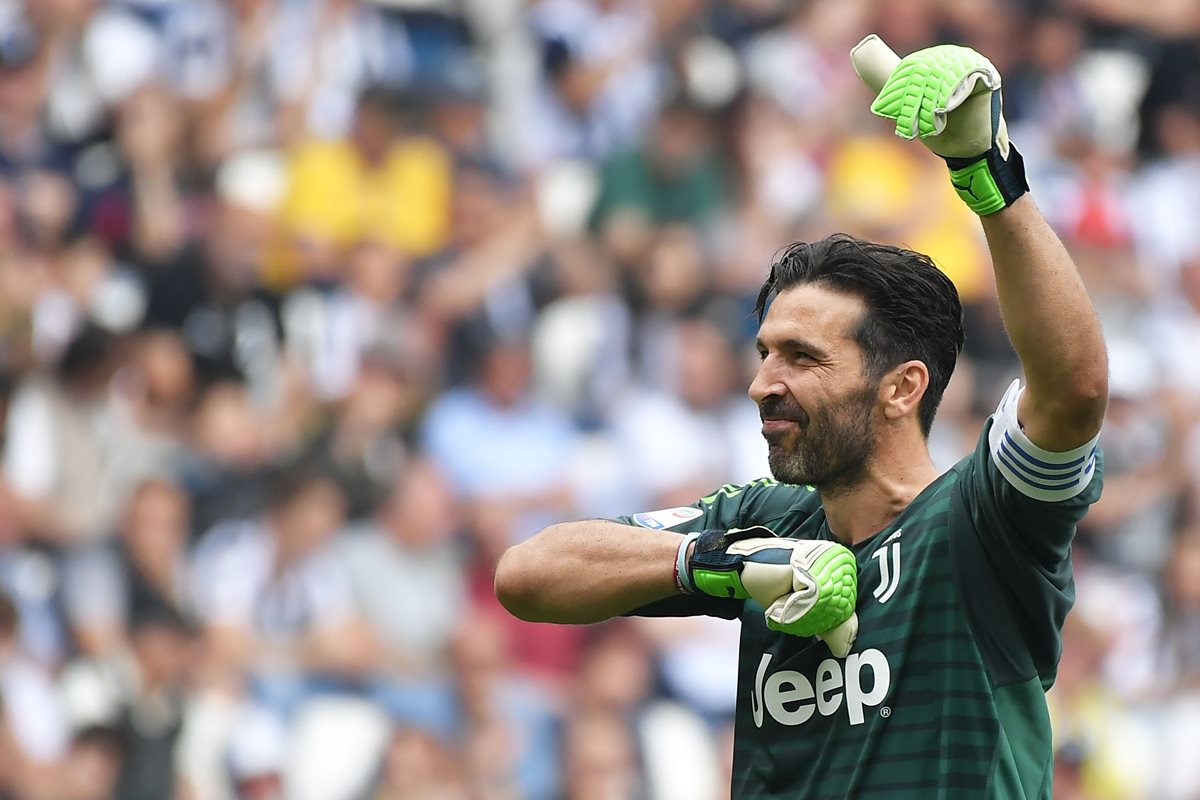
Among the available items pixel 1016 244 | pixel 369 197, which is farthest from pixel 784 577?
pixel 369 197

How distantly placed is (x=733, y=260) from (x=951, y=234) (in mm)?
1470

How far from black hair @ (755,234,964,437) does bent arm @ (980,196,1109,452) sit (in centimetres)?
52

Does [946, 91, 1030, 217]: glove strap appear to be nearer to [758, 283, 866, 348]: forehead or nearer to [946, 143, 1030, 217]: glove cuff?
[946, 143, 1030, 217]: glove cuff

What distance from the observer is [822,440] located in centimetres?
369

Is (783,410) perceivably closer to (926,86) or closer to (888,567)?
(888,567)

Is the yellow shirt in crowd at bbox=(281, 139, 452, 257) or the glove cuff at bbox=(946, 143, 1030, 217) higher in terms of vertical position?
the yellow shirt in crowd at bbox=(281, 139, 452, 257)

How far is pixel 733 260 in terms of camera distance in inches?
415

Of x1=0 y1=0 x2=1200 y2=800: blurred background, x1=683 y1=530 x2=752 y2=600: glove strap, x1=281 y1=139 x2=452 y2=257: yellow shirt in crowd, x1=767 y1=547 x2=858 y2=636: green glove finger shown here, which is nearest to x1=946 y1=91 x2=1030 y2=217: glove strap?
x1=767 y1=547 x2=858 y2=636: green glove finger

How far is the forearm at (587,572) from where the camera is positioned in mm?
3760

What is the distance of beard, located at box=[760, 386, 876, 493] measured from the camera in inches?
145

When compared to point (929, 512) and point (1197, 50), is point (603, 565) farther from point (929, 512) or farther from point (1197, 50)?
point (1197, 50)

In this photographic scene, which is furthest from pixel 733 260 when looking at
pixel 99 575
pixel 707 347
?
pixel 99 575

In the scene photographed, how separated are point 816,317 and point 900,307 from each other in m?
0.19

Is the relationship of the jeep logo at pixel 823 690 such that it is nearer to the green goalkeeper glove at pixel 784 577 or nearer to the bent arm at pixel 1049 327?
the green goalkeeper glove at pixel 784 577
